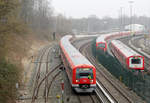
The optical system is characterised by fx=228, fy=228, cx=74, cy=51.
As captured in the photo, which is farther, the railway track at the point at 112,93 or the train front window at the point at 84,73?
the train front window at the point at 84,73

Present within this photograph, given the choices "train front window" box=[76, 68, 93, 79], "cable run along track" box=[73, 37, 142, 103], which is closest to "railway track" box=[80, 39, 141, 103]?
"cable run along track" box=[73, 37, 142, 103]

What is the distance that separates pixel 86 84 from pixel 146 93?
4692 mm

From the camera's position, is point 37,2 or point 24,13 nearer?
point 24,13

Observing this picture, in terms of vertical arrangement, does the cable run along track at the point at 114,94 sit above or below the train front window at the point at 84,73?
below

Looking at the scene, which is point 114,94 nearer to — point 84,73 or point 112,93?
point 112,93

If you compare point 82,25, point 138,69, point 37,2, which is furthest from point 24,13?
point 82,25

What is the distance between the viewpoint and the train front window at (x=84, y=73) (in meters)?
18.2

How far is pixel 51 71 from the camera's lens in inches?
1088

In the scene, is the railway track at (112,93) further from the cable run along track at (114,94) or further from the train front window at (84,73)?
the train front window at (84,73)

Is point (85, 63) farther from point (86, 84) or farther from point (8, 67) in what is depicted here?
point (8, 67)

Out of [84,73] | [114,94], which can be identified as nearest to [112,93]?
[114,94]

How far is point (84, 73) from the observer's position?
18312mm

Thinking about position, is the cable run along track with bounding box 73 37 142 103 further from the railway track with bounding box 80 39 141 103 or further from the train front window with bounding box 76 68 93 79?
the train front window with bounding box 76 68 93 79

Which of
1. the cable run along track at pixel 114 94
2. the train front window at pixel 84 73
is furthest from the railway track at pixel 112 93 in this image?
the train front window at pixel 84 73
